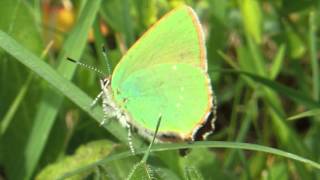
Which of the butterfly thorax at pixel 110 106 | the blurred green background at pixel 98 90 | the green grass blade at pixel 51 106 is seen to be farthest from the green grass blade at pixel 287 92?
the green grass blade at pixel 51 106

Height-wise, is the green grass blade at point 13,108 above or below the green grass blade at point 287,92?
above

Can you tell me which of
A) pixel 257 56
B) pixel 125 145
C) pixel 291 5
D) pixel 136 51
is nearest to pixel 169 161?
pixel 125 145

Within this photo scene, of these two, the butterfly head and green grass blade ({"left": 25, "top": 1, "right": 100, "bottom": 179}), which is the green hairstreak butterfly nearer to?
the butterfly head

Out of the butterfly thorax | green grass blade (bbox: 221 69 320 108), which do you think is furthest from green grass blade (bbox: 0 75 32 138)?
green grass blade (bbox: 221 69 320 108)

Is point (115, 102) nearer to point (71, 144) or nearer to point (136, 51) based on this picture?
point (136, 51)

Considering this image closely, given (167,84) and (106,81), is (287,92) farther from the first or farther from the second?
(106,81)

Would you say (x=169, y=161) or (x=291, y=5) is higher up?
(x=291, y=5)

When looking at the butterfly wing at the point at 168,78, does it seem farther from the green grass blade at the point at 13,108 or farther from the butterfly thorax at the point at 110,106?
the green grass blade at the point at 13,108
